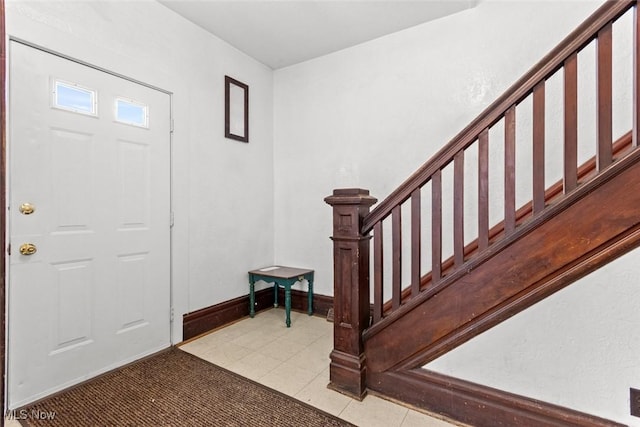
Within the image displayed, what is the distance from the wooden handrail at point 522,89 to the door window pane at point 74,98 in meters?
2.03

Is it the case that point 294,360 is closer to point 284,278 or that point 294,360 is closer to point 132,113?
point 284,278

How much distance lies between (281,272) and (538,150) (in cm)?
247

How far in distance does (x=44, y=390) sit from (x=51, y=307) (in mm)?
492

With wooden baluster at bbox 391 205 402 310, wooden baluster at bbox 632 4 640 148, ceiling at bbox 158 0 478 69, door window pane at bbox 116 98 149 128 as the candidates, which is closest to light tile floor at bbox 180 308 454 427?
wooden baluster at bbox 391 205 402 310

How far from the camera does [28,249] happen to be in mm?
1782

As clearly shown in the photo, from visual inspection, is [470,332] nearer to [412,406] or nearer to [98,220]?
[412,406]

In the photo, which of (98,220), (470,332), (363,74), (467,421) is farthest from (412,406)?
(363,74)

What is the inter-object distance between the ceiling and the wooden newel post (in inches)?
67.0

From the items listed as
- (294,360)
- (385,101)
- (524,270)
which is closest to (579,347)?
(524,270)

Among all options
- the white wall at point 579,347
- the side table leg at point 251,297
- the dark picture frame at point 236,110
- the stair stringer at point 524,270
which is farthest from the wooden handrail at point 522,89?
the dark picture frame at point 236,110

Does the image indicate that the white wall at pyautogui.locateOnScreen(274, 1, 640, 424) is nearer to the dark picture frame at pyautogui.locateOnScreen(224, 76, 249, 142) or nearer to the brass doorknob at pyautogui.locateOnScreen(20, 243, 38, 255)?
the dark picture frame at pyautogui.locateOnScreen(224, 76, 249, 142)

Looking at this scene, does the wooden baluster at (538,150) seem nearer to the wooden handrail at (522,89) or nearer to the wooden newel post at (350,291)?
the wooden handrail at (522,89)

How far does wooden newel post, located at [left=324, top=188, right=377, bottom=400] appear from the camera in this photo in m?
1.84

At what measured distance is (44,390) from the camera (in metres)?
1.83
